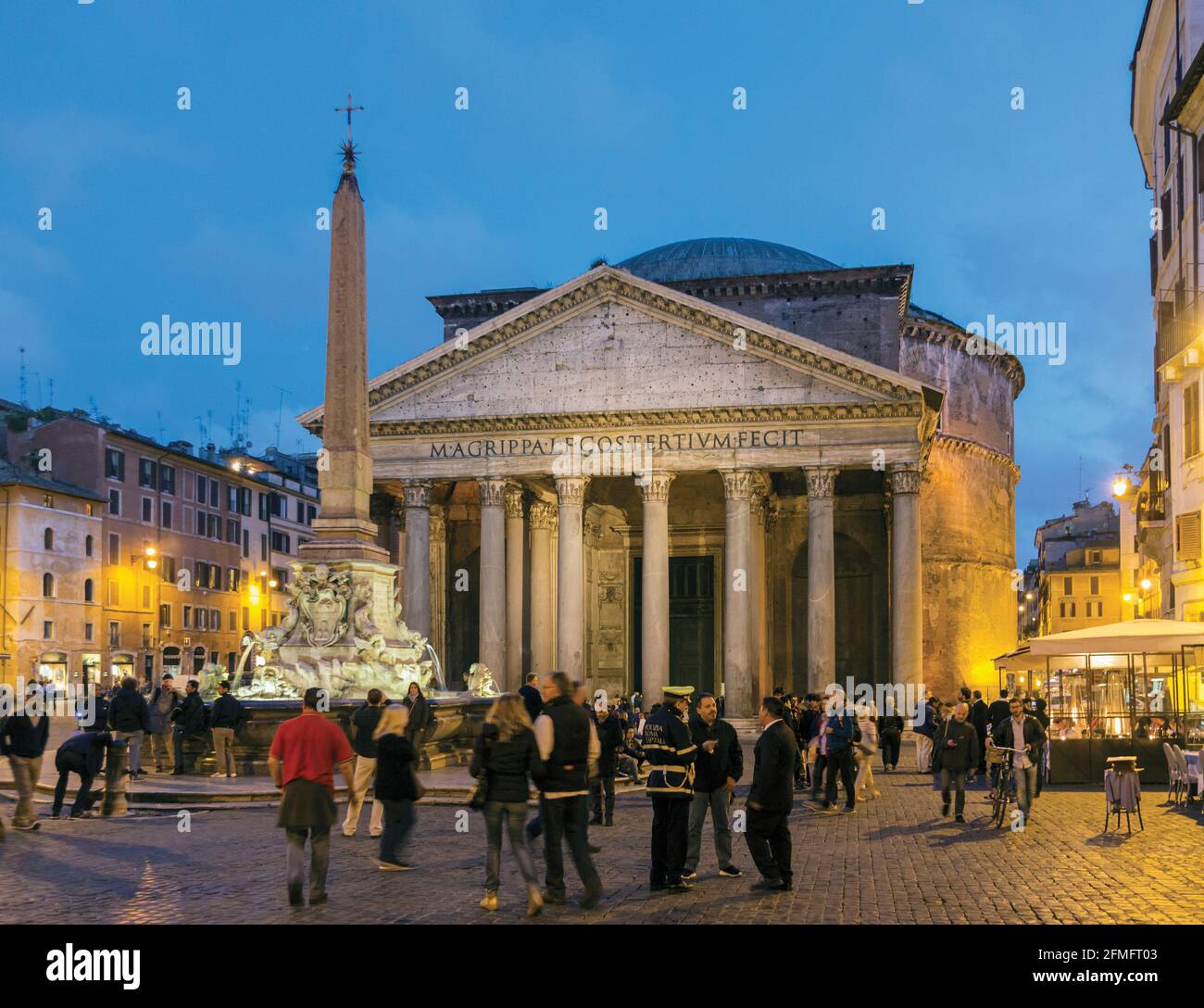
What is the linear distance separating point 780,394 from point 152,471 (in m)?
33.3

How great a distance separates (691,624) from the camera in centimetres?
4603

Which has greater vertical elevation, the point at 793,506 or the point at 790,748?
the point at 793,506

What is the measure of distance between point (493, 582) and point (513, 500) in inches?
108

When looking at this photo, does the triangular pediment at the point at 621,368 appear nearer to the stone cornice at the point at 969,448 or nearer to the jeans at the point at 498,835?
the stone cornice at the point at 969,448

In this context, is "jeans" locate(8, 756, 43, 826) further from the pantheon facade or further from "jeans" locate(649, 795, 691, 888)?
the pantheon facade

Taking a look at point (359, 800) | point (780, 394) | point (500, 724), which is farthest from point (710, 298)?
point (500, 724)

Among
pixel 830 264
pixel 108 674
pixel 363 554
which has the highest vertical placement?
pixel 830 264

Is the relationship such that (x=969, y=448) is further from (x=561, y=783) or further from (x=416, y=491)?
(x=561, y=783)

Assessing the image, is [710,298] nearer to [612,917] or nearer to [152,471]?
[152,471]

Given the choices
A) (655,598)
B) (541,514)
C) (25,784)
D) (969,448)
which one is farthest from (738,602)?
(25,784)

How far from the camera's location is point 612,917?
9414 mm

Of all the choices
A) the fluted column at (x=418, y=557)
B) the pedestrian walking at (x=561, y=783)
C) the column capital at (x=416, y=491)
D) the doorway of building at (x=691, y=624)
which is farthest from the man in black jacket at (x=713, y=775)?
the doorway of building at (x=691, y=624)

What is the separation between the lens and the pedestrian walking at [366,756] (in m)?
13.6
